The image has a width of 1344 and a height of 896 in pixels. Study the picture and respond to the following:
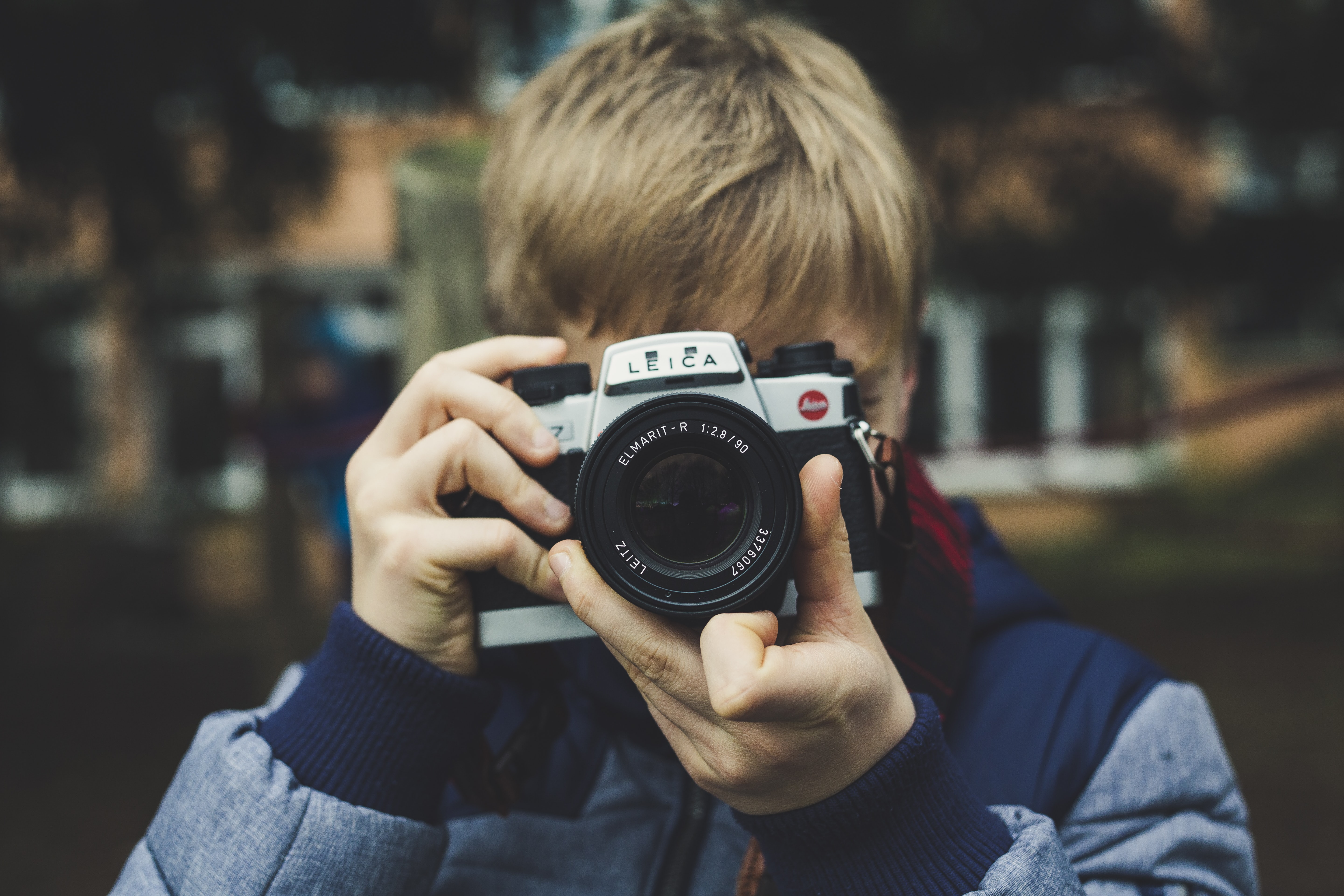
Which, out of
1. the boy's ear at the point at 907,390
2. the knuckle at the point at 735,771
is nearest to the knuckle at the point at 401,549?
the knuckle at the point at 735,771

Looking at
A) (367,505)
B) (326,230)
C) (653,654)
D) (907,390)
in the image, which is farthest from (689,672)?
(326,230)

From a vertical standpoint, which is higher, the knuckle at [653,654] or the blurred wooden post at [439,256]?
the blurred wooden post at [439,256]

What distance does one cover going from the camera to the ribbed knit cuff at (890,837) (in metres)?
0.75

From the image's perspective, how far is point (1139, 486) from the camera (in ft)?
27.2

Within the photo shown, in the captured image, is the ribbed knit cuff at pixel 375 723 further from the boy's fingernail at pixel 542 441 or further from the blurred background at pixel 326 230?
the blurred background at pixel 326 230

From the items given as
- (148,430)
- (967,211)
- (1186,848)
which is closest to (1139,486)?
(967,211)

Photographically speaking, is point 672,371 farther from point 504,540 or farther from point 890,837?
point 890,837

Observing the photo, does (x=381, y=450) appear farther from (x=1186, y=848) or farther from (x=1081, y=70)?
(x=1081, y=70)

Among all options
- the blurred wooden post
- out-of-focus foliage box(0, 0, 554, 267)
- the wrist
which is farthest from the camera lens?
out-of-focus foliage box(0, 0, 554, 267)

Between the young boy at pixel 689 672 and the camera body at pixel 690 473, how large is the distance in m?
0.02

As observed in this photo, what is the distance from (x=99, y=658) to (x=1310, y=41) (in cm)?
543

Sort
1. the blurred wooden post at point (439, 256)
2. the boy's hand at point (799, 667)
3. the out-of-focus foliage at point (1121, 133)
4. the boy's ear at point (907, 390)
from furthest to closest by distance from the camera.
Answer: the out-of-focus foliage at point (1121, 133) < the blurred wooden post at point (439, 256) < the boy's ear at point (907, 390) < the boy's hand at point (799, 667)

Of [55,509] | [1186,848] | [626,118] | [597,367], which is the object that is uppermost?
[626,118]

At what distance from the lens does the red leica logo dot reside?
0.90 m
